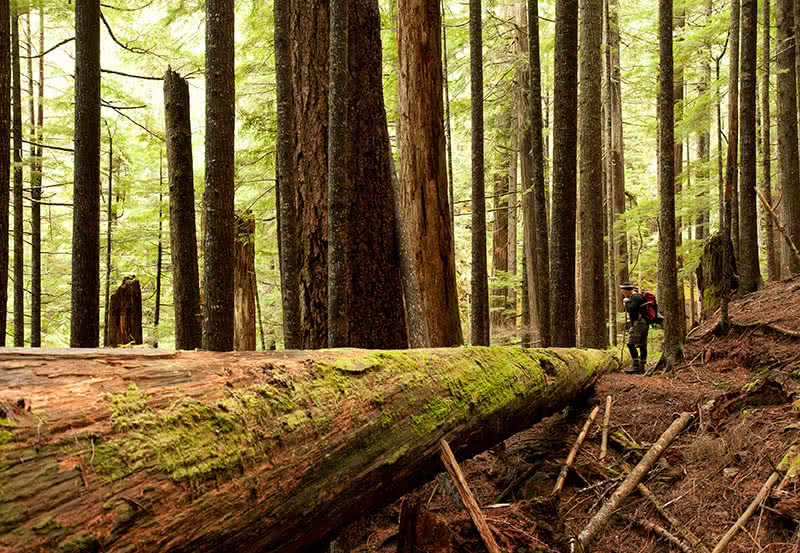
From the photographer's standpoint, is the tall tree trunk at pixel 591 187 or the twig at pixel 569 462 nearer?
the twig at pixel 569 462

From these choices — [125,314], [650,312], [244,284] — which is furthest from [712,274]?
[125,314]

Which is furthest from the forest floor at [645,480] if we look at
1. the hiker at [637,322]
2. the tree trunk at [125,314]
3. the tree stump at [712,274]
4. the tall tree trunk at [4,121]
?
the tree trunk at [125,314]

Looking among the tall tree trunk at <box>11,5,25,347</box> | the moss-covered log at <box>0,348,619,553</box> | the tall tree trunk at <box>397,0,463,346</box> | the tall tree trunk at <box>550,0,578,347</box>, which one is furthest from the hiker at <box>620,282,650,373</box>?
the tall tree trunk at <box>11,5,25,347</box>

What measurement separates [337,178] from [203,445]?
290cm

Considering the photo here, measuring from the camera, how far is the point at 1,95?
6203 mm

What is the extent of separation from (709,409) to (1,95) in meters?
8.29

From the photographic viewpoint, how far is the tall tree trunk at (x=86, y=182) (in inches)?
260

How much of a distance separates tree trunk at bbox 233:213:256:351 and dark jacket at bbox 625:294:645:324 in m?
7.56

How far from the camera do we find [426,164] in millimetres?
6578

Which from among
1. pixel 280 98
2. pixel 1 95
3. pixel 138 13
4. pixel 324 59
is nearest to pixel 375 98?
pixel 324 59

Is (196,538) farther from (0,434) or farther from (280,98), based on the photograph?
(280,98)

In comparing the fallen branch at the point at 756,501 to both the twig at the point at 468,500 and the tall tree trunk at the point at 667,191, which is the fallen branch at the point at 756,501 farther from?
the tall tree trunk at the point at 667,191

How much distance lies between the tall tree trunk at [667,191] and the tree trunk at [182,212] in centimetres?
676

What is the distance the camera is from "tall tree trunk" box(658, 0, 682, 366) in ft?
27.3
